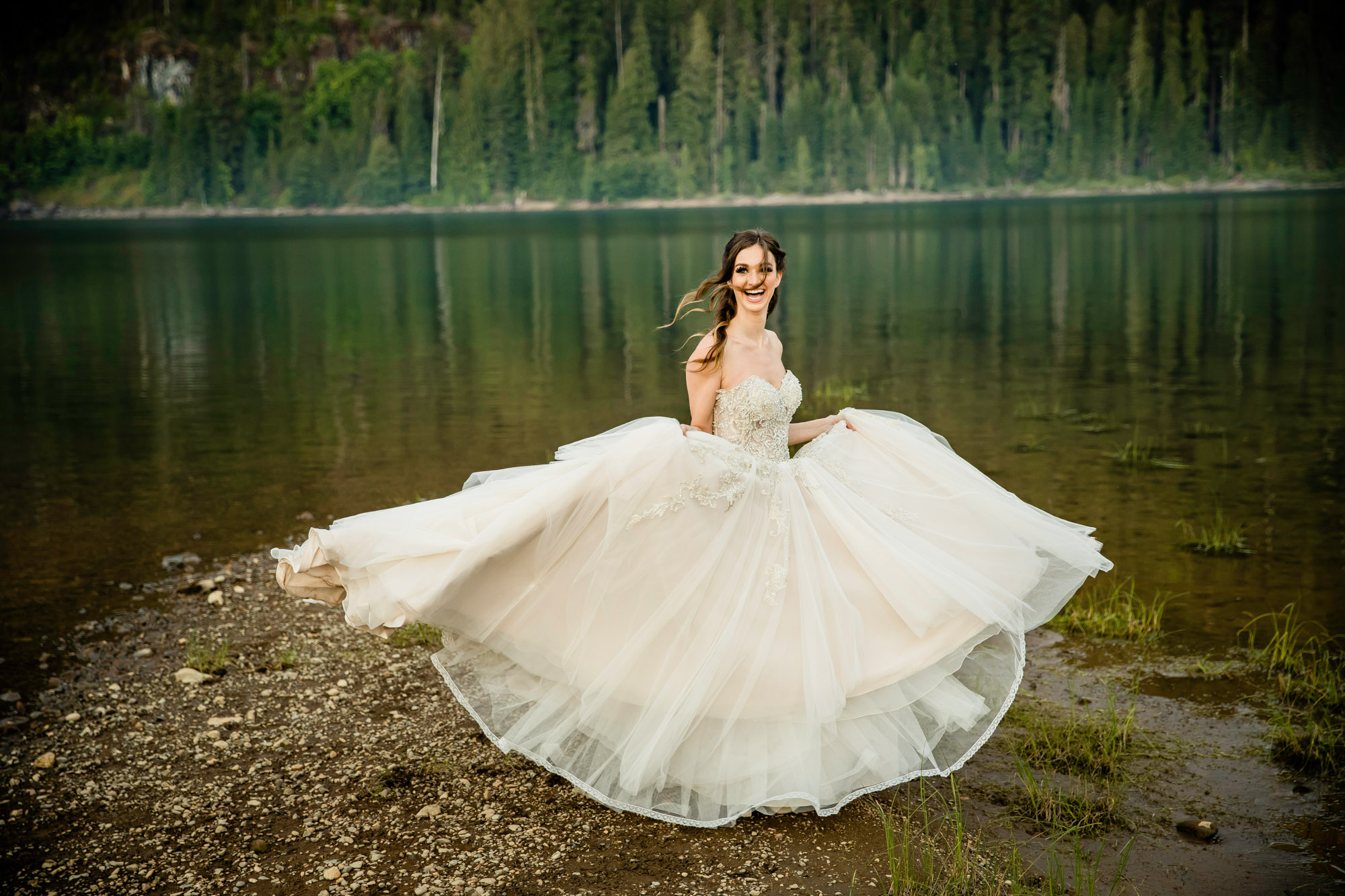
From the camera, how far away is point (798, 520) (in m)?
5.14

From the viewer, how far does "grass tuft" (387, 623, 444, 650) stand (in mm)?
7270

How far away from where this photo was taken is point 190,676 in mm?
6766

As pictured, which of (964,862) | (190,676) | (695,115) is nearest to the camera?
(964,862)

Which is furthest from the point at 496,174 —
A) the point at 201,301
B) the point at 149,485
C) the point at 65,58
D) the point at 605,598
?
the point at 605,598

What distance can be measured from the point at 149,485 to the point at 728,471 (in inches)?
409

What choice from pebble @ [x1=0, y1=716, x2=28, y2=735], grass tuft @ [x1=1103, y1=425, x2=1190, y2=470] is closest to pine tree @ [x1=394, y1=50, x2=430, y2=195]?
grass tuft @ [x1=1103, y1=425, x2=1190, y2=470]

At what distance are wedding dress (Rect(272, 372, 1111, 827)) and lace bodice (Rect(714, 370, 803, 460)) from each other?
29 cm

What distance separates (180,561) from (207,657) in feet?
10.7

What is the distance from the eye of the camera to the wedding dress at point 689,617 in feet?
15.8

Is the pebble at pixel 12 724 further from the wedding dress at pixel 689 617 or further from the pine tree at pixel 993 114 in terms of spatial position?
the pine tree at pixel 993 114

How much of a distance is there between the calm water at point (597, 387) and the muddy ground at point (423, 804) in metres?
1.51

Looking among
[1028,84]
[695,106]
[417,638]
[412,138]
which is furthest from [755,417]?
[1028,84]

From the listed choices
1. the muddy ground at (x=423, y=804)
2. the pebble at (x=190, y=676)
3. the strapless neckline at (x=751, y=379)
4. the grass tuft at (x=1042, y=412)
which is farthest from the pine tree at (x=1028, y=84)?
the pebble at (x=190, y=676)

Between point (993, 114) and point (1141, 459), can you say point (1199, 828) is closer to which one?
point (1141, 459)
